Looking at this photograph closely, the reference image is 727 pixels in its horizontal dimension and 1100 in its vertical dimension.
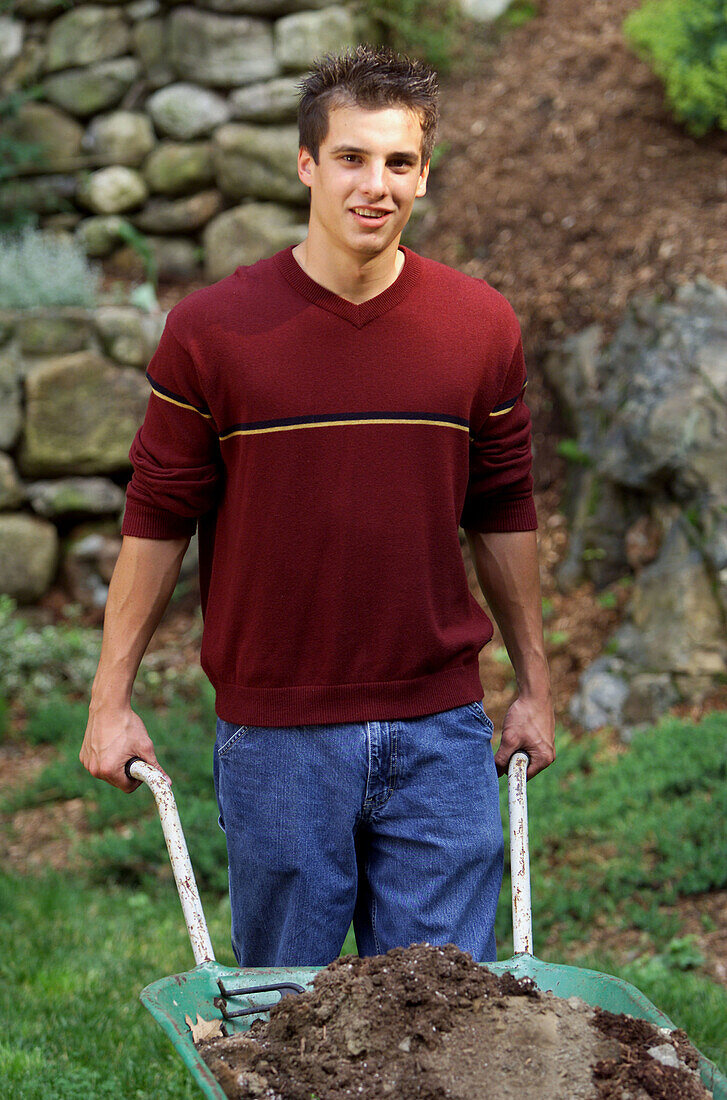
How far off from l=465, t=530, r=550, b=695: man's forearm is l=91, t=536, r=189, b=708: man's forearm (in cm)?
70

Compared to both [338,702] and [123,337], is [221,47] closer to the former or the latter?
[123,337]

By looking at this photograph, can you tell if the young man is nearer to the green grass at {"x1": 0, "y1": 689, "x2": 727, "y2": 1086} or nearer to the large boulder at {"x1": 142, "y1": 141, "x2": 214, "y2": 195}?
the green grass at {"x1": 0, "y1": 689, "x2": 727, "y2": 1086}

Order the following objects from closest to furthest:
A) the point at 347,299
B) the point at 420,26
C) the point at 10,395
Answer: the point at 347,299 < the point at 10,395 < the point at 420,26

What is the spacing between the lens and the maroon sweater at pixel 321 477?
82.2 inches

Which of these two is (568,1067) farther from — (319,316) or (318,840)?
(319,316)

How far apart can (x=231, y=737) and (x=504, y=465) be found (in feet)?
2.68

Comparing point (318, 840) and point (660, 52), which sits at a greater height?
point (660, 52)

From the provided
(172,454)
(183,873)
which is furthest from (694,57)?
(183,873)

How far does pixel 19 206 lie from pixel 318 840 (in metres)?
6.52

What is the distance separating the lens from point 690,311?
17.4 ft

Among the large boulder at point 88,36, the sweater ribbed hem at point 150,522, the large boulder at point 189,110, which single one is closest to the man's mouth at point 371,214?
the sweater ribbed hem at point 150,522

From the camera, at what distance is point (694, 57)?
20.4 ft

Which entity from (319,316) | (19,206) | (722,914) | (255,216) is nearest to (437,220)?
(255,216)

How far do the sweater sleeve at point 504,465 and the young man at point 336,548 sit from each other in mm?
64
